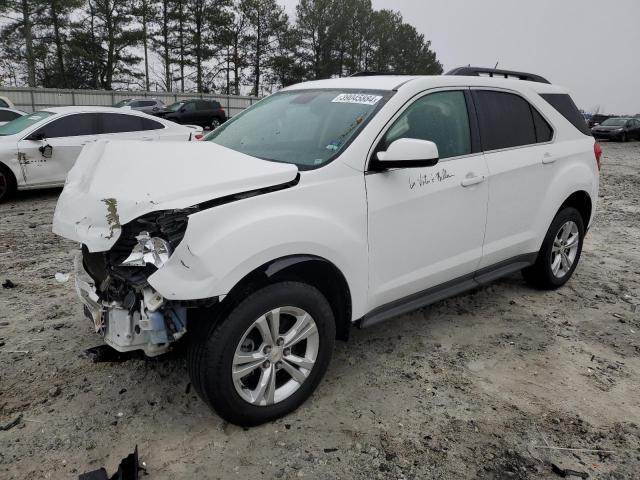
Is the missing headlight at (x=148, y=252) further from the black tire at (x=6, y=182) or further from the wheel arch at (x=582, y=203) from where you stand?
the black tire at (x=6, y=182)

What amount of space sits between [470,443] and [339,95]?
2.25m

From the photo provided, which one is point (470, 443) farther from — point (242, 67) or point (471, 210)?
point (242, 67)

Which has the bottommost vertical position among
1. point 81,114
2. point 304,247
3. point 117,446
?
point 117,446

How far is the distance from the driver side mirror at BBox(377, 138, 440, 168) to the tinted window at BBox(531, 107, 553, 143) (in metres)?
1.74

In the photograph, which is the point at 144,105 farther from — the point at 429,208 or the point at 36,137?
the point at 429,208

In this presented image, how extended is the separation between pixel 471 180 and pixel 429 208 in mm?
461

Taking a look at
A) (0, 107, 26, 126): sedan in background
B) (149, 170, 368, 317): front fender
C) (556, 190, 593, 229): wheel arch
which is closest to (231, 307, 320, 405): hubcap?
(149, 170, 368, 317): front fender

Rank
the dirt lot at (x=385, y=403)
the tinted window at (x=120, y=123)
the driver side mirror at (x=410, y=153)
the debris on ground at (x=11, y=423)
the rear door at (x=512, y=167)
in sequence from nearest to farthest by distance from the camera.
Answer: the dirt lot at (x=385, y=403) < the debris on ground at (x=11, y=423) < the driver side mirror at (x=410, y=153) < the rear door at (x=512, y=167) < the tinted window at (x=120, y=123)

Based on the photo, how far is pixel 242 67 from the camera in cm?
4572

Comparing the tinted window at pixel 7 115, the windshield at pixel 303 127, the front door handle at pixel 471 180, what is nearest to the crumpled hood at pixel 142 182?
the windshield at pixel 303 127

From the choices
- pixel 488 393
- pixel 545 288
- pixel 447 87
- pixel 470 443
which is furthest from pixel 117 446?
pixel 545 288

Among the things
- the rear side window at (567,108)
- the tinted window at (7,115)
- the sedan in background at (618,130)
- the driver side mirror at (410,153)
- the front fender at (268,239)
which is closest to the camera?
the front fender at (268,239)

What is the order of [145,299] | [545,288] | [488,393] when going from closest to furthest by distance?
[145,299]
[488,393]
[545,288]

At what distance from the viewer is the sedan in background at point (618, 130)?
28.2 m
